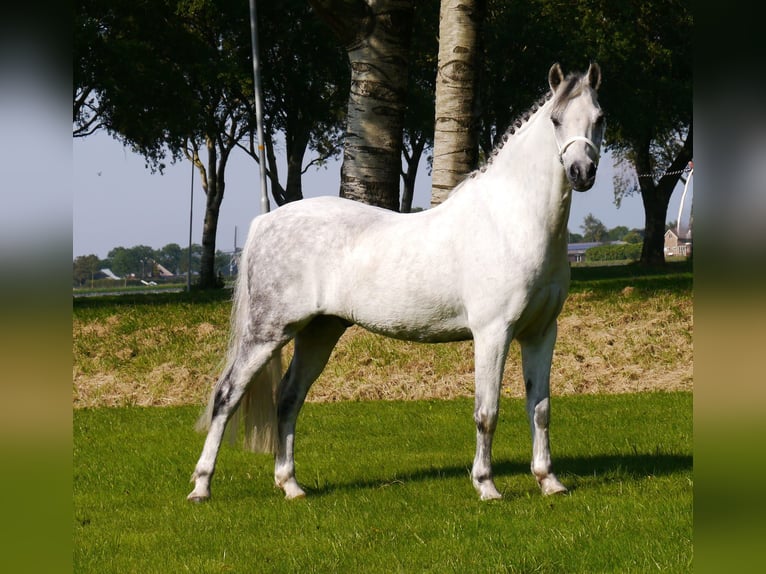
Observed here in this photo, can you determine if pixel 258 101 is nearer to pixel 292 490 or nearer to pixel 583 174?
pixel 292 490

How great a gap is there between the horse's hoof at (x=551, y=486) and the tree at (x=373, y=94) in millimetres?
6381

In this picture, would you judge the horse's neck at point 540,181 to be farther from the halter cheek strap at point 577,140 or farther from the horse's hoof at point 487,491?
the horse's hoof at point 487,491

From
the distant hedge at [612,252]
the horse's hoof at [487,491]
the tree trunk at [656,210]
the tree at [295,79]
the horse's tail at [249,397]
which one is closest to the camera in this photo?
the horse's hoof at [487,491]

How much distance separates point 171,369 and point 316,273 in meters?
6.45

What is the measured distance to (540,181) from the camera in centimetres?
580

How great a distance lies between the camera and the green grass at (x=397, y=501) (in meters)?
4.81

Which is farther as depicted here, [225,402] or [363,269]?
[225,402]

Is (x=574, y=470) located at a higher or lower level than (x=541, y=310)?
lower

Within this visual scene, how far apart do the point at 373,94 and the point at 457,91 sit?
1141 millimetres

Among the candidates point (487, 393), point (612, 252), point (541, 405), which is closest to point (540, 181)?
point (487, 393)

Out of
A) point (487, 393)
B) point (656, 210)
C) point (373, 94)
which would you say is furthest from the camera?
point (656, 210)

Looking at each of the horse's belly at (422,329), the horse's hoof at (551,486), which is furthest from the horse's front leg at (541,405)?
Result: the horse's belly at (422,329)

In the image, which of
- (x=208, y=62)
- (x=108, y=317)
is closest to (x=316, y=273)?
(x=108, y=317)

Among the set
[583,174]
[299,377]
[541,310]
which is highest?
[583,174]
